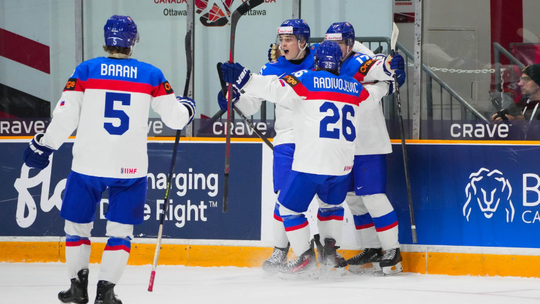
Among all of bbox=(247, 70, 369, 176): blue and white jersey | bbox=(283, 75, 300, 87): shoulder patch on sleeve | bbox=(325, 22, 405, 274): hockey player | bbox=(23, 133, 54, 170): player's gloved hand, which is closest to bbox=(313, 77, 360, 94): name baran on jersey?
bbox=(247, 70, 369, 176): blue and white jersey

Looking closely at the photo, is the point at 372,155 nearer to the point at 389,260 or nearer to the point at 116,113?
the point at 389,260

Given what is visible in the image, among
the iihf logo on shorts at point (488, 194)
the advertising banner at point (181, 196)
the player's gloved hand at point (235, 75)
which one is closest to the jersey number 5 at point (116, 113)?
the player's gloved hand at point (235, 75)

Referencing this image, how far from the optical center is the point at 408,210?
483 centimetres

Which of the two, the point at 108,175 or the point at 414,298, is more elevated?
the point at 108,175

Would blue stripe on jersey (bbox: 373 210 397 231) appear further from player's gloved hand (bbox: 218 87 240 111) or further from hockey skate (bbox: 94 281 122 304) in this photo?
hockey skate (bbox: 94 281 122 304)

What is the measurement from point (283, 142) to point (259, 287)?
911mm

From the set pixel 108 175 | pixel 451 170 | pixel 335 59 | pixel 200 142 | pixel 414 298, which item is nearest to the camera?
pixel 108 175

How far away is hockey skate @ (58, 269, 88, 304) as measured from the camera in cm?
353

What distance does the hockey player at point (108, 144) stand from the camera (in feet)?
11.3

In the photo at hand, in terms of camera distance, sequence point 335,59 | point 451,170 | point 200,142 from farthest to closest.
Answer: point 200,142, point 451,170, point 335,59

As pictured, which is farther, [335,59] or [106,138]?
[335,59]

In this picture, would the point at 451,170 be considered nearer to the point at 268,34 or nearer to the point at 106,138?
the point at 268,34

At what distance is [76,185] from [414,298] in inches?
70.3

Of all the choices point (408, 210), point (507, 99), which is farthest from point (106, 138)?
point (507, 99)
